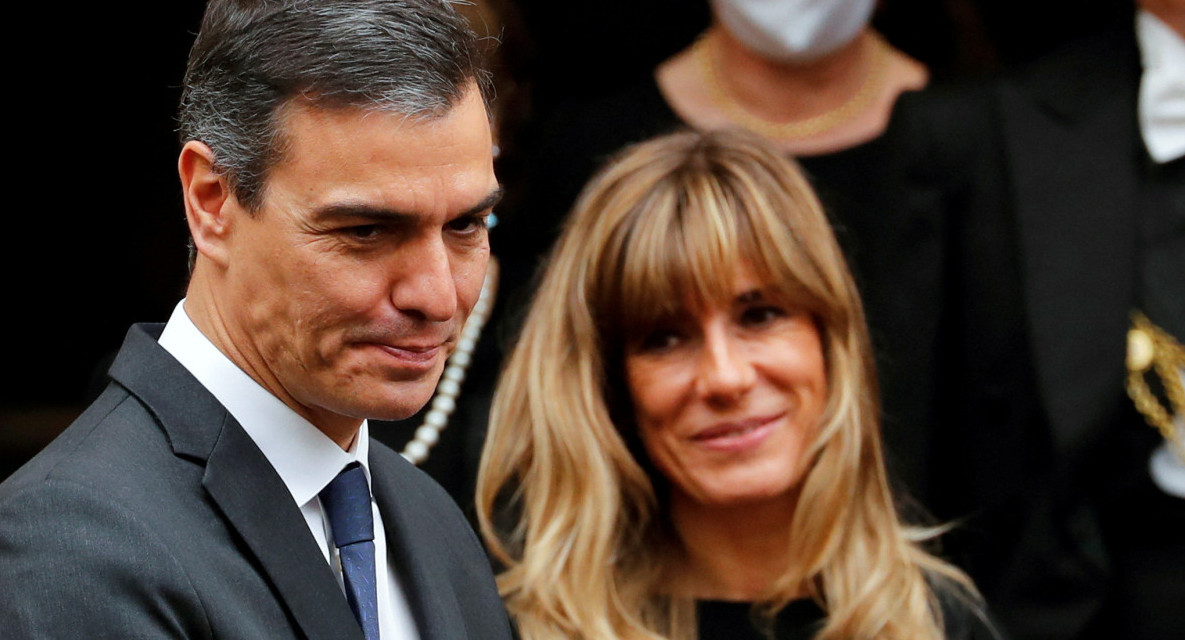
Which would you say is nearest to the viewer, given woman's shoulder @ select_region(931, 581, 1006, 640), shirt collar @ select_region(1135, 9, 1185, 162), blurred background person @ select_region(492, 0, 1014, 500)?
woman's shoulder @ select_region(931, 581, 1006, 640)

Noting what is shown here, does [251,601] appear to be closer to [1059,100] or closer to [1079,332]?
[1079,332]

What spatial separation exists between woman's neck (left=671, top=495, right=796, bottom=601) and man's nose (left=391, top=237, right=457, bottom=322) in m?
1.30

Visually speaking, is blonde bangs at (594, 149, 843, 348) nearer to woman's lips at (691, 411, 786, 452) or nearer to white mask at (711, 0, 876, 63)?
woman's lips at (691, 411, 786, 452)

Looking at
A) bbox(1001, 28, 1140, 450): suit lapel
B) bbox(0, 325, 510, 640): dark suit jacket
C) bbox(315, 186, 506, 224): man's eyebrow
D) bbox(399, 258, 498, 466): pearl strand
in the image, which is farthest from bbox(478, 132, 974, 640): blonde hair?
bbox(315, 186, 506, 224): man's eyebrow

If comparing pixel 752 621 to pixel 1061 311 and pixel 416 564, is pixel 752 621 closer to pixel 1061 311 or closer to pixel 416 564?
pixel 1061 311

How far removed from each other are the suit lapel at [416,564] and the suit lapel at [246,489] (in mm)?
212

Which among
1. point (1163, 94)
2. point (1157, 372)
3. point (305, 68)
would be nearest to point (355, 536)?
point (305, 68)

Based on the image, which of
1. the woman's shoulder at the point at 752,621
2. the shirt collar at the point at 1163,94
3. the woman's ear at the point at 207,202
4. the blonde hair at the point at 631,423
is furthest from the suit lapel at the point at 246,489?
the shirt collar at the point at 1163,94

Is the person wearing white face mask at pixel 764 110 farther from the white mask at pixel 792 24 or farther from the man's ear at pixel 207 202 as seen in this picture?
the man's ear at pixel 207 202

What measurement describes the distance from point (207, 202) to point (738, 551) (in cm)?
144

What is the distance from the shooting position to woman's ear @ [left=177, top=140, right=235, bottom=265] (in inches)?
69.2

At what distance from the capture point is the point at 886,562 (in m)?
2.87

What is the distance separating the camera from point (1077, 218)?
3.11 meters

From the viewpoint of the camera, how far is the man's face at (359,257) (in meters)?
1.70
